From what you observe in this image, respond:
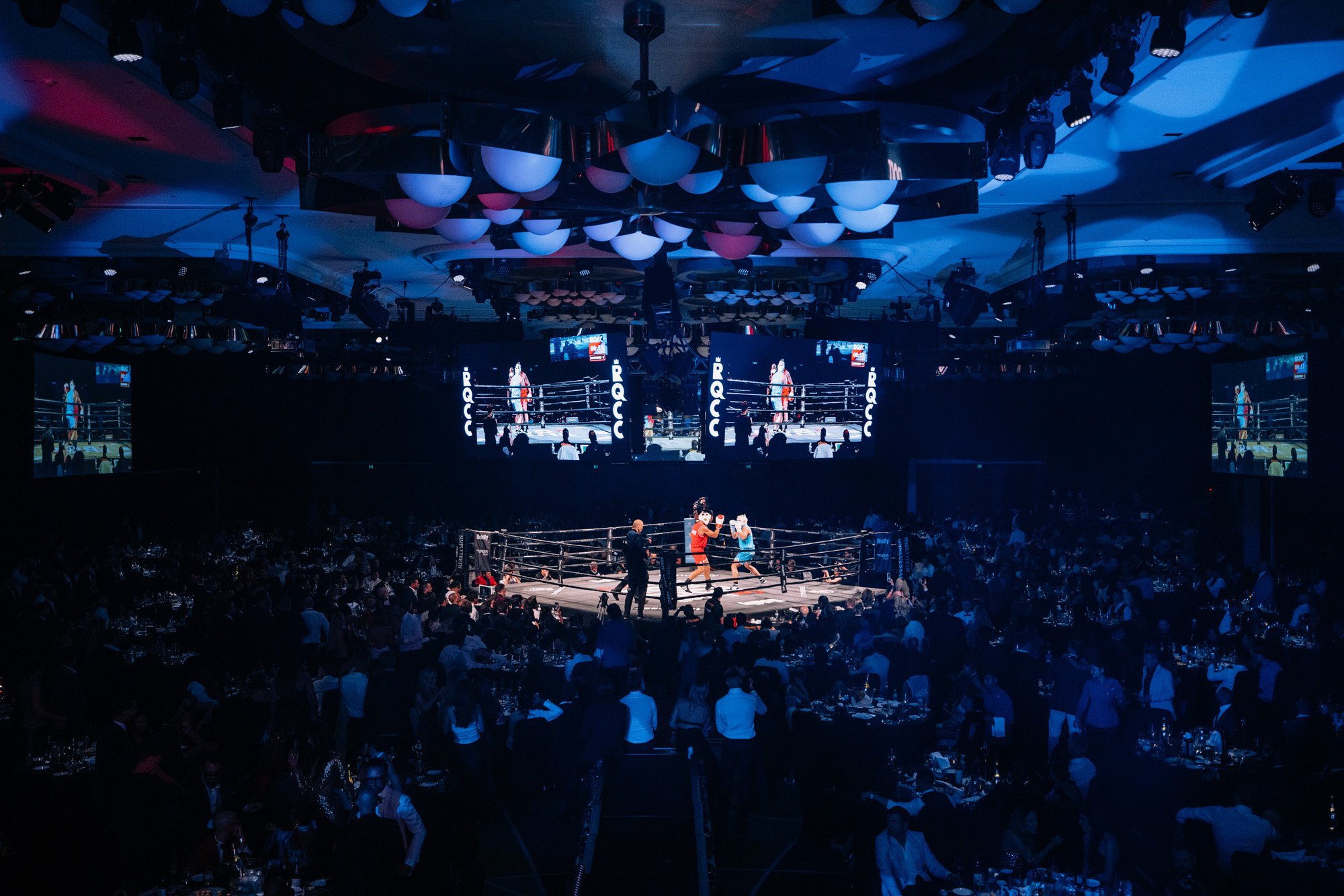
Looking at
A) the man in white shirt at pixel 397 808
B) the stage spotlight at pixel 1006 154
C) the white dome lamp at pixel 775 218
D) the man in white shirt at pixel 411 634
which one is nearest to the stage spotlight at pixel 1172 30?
the stage spotlight at pixel 1006 154

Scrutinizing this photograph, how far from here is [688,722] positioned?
7.22 m

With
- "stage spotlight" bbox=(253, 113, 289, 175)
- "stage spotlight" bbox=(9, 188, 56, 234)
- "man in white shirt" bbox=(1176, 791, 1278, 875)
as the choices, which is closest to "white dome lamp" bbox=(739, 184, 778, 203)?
"stage spotlight" bbox=(253, 113, 289, 175)

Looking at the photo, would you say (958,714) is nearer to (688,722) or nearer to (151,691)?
(688,722)

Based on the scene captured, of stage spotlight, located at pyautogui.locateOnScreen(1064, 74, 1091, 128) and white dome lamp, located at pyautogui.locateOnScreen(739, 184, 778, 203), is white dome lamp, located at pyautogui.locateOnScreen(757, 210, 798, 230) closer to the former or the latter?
white dome lamp, located at pyautogui.locateOnScreen(739, 184, 778, 203)

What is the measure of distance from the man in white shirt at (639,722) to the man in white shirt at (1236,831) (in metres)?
3.44

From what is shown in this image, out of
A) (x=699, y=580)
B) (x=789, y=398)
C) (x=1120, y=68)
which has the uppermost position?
(x=1120, y=68)

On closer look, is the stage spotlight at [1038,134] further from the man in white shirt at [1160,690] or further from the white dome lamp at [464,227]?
the man in white shirt at [1160,690]

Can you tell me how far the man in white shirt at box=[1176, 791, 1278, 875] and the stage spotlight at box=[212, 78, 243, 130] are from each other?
5.96 m

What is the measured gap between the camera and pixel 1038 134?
448 cm

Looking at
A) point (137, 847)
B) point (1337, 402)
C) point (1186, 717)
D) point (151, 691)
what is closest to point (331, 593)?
point (151, 691)

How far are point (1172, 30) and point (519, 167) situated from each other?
239 centimetres

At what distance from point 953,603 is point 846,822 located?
5088 mm

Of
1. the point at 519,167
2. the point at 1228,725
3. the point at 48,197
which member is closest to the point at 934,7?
the point at 519,167

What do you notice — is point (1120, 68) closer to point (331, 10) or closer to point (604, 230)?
point (604, 230)
